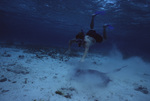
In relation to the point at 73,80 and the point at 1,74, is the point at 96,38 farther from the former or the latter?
the point at 1,74

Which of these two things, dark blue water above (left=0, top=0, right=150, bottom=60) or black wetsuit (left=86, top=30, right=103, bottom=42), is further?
dark blue water above (left=0, top=0, right=150, bottom=60)

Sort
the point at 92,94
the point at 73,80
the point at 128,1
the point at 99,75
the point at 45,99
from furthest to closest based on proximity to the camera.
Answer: the point at 128,1 → the point at 99,75 → the point at 73,80 → the point at 92,94 → the point at 45,99

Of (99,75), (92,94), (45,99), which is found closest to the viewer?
(45,99)

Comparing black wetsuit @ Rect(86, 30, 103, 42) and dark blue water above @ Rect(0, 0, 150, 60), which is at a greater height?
dark blue water above @ Rect(0, 0, 150, 60)

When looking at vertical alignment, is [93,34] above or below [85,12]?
below

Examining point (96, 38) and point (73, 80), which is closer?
point (96, 38)

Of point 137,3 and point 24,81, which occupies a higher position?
point 137,3

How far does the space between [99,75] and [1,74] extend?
7198mm

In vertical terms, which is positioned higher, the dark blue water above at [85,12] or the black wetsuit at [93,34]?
the dark blue water above at [85,12]

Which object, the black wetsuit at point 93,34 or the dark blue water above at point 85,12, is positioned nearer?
the black wetsuit at point 93,34

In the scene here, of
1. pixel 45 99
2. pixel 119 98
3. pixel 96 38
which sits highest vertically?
pixel 96 38

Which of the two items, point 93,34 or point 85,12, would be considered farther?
point 85,12

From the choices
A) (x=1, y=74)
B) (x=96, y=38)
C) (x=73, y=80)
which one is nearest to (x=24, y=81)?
(x=1, y=74)

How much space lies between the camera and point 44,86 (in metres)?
5.60
